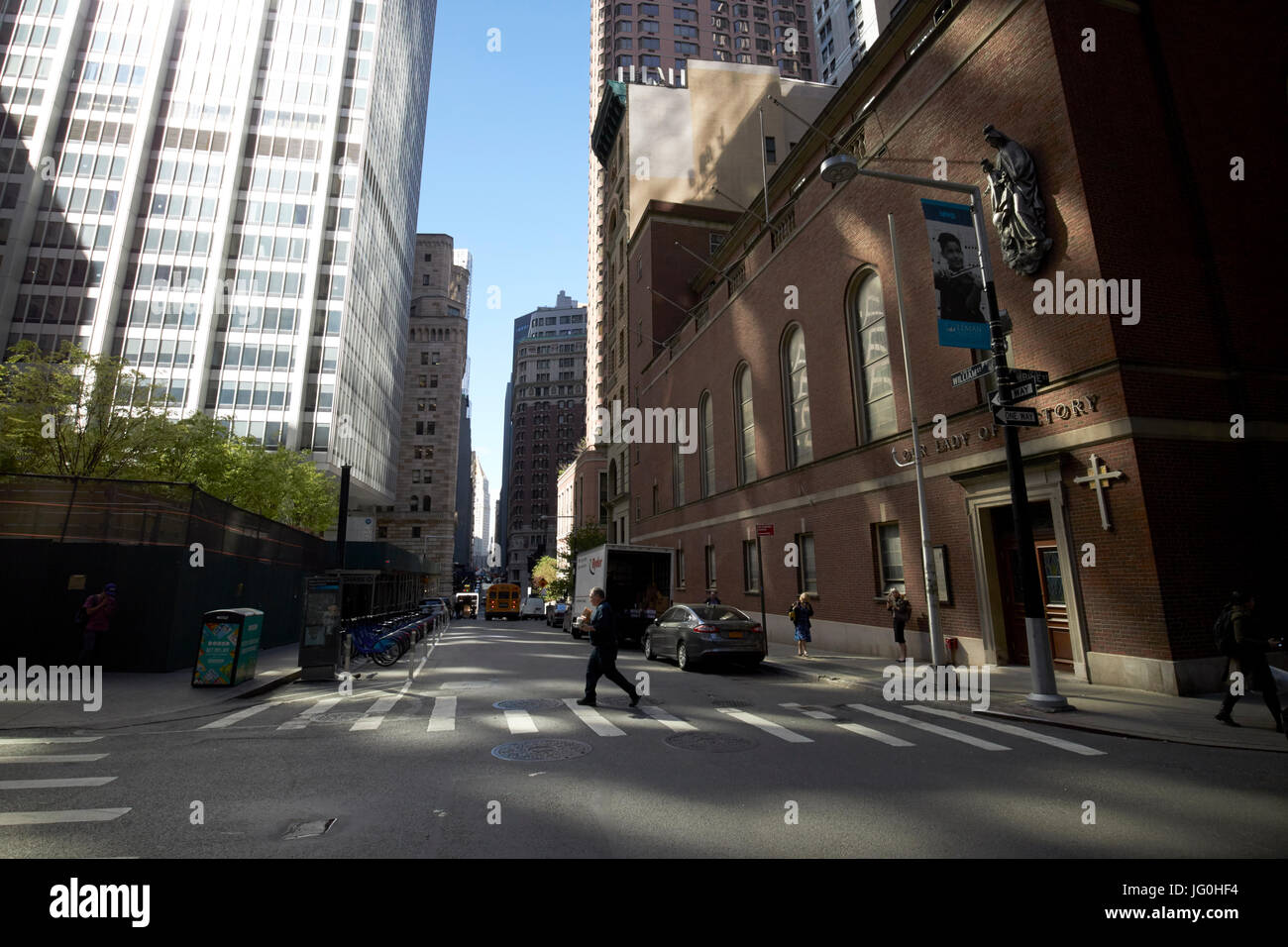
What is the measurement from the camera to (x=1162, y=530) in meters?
11.0

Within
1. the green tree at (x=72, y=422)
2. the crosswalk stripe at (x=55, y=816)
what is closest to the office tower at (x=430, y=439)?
the green tree at (x=72, y=422)

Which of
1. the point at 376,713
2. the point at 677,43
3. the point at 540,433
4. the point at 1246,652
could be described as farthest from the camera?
the point at 540,433

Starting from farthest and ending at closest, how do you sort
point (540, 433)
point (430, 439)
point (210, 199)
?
point (540, 433)
point (430, 439)
point (210, 199)

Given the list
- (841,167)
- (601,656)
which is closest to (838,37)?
(841,167)

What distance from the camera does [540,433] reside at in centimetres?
14788

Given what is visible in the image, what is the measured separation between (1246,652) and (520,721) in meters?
9.89

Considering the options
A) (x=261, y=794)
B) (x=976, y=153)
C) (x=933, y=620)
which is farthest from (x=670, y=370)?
(x=261, y=794)

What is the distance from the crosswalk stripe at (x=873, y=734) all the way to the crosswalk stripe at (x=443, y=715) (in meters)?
5.49

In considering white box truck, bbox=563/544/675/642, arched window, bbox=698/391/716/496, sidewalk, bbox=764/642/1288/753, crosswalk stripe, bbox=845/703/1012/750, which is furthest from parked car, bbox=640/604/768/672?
arched window, bbox=698/391/716/496

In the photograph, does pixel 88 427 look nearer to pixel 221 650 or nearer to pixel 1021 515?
pixel 221 650

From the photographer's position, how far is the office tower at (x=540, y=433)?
472 ft

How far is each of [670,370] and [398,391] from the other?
2313 inches

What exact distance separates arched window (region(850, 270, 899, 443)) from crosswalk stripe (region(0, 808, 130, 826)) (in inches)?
710

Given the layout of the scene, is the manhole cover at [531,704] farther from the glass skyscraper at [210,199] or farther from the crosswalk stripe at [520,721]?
the glass skyscraper at [210,199]
